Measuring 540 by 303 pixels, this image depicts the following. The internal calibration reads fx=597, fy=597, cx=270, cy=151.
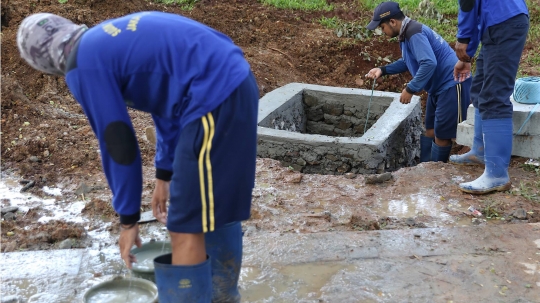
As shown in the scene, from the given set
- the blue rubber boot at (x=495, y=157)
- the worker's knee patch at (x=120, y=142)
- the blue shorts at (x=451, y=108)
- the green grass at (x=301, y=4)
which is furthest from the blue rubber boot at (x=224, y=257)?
the green grass at (x=301, y=4)

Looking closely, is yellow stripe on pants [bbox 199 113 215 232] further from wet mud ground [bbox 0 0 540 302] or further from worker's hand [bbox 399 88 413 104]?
worker's hand [bbox 399 88 413 104]

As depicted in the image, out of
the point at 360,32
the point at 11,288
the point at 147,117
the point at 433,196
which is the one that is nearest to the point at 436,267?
the point at 433,196

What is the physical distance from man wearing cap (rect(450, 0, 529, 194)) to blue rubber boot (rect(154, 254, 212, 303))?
8.61ft

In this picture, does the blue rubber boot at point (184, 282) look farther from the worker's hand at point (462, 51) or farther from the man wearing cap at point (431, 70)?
the man wearing cap at point (431, 70)

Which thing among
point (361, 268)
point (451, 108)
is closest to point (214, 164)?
point (361, 268)

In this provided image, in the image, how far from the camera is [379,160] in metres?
5.28

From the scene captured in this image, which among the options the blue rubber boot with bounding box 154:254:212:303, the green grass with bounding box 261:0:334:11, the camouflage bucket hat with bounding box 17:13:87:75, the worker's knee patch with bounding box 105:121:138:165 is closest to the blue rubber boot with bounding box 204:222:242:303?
the blue rubber boot with bounding box 154:254:212:303

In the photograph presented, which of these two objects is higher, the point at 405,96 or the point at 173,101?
the point at 173,101

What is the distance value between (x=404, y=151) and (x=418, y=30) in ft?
4.42

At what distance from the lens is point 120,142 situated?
82.5 inches

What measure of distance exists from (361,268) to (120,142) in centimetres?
167

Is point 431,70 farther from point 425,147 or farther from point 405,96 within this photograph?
point 425,147

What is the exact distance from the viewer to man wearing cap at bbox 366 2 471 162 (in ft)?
17.0

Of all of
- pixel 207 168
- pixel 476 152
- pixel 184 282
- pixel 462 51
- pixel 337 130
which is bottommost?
pixel 337 130
